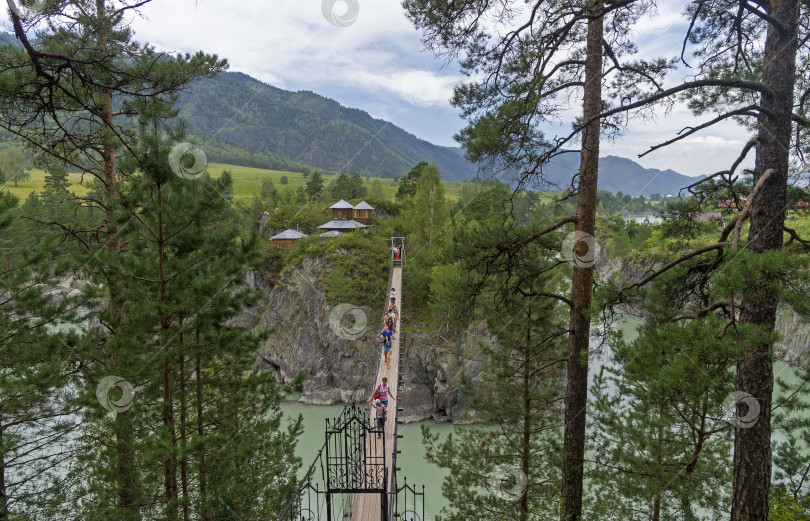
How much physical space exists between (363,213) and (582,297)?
111 feet

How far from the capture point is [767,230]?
10.4 ft

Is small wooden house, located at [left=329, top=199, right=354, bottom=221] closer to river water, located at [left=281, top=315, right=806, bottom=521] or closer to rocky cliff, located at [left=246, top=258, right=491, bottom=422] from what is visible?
rocky cliff, located at [left=246, top=258, right=491, bottom=422]

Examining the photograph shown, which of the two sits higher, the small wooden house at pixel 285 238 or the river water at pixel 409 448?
the small wooden house at pixel 285 238

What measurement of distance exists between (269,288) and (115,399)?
2345cm

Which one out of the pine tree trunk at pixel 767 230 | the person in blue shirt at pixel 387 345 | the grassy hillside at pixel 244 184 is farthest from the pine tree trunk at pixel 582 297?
the grassy hillside at pixel 244 184

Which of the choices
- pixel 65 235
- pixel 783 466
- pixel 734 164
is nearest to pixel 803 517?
pixel 783 466

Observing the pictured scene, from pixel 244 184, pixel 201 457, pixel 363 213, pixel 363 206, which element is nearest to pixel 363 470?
pixel 201 457

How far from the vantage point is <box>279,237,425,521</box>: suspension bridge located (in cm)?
492

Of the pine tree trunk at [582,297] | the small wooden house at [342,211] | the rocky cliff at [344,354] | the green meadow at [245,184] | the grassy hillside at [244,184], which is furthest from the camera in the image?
the grassy hillside at [244,184]

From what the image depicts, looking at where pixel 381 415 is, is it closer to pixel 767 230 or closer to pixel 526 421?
pixel 526 421

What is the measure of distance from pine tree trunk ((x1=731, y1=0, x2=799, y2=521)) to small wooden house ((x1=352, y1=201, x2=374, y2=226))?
34952mm

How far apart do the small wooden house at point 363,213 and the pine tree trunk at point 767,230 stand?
34952 millimetres

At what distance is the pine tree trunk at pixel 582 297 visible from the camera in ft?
15.2

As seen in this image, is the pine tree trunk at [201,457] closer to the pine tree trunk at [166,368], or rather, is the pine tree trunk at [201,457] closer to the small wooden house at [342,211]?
the pine tree trunk at [166,368]
